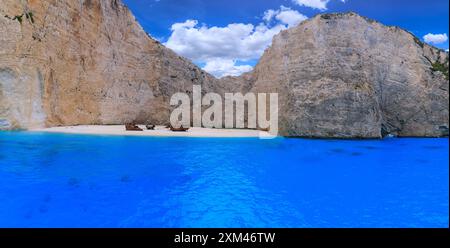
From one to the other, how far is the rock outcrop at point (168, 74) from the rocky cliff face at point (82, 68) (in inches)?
3.3

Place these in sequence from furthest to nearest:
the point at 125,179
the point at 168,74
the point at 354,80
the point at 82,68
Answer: the point at 168,74, the point at 82,68, the point at 354,80, the point at 125,179

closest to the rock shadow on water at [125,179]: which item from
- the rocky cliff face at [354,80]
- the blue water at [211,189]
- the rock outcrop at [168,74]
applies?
the blue water at [211,189]

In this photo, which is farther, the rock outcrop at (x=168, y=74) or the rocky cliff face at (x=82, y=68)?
the rock outcrop at (x=168, y=74)

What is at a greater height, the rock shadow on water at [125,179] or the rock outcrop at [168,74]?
the rock outcrop at [168,74]

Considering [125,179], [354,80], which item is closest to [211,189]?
[125,179]

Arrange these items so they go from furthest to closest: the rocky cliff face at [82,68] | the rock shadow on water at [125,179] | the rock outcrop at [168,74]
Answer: the rock outcrop at [168,74]
the rocky cliff face at [82,68]
the rock shadow on water at [125,179]

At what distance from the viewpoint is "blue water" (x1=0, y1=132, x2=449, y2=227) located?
683cm

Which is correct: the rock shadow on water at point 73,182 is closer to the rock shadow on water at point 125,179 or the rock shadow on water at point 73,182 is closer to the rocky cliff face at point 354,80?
the rock shadow on water at point 125,179

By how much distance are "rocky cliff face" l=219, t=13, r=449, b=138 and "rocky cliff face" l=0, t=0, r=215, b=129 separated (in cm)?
1188

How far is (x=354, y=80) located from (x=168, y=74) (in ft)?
67.9

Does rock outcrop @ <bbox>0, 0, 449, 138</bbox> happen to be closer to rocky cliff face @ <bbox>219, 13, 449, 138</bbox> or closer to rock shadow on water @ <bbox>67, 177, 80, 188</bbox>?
rocky cliff face @ <bbox>219, 13, 449, 138</bbox>

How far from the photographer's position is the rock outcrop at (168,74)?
2286 centimetres

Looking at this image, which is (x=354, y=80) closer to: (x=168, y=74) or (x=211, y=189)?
(x=168, y=74)

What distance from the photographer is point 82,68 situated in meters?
27.8
